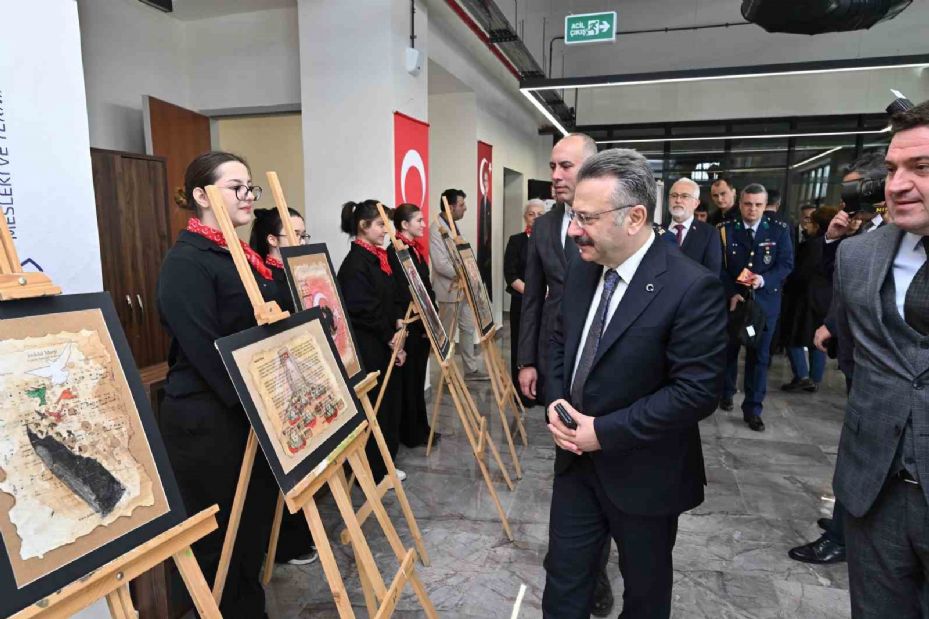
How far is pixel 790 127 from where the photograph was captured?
8.74 m

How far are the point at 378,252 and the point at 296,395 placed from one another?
5.83 feet

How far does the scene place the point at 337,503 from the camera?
1448 mm

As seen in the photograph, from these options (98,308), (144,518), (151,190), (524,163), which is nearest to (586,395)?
(144,518)

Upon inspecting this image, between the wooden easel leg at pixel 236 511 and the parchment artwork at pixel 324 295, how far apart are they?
488 mm

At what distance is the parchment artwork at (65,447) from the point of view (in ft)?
2.93

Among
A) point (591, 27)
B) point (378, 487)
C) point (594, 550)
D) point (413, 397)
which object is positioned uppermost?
point (591, 27)

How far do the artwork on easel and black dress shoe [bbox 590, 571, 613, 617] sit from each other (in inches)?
46.0

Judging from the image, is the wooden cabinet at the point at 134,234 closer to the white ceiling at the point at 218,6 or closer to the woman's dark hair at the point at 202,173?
the white ceiling at the point at 218,6

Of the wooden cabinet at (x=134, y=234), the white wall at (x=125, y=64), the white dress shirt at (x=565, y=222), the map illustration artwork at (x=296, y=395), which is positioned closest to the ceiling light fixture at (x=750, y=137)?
the white wall at (x=125, y=64)

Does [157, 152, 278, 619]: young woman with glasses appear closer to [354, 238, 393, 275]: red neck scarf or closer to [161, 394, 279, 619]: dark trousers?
[161, 394, 279, 619]: dark trousers

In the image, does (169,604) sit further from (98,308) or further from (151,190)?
(151,190)

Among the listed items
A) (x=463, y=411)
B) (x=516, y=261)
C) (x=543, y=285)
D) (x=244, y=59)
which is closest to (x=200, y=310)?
(x=543, y=285)

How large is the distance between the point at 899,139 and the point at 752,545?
2005 millimetres

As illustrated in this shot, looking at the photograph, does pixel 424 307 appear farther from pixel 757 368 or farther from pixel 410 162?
pixel 757 368
